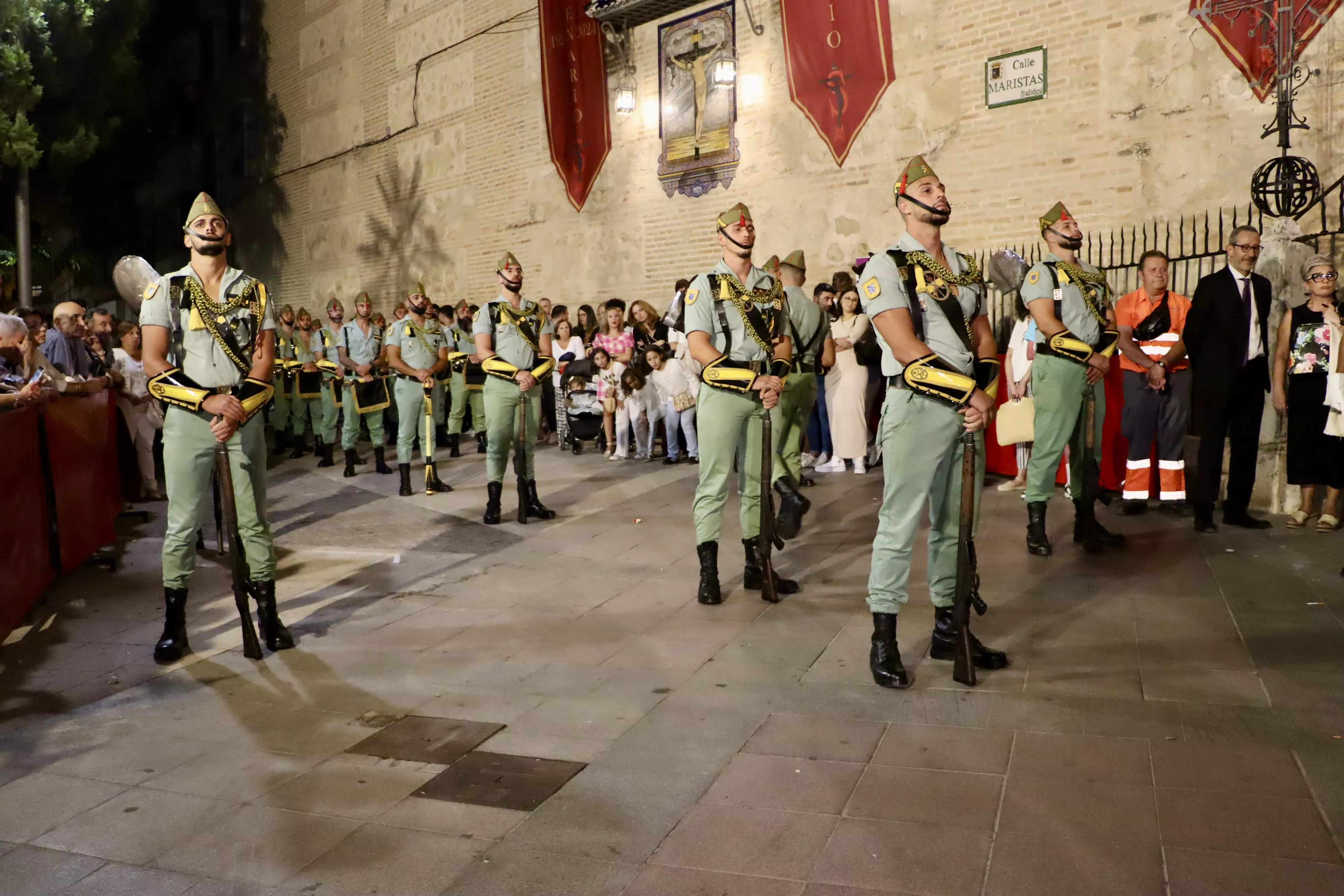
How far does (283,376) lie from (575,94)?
19.4 feet

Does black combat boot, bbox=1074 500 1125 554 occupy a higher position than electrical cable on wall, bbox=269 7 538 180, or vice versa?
electrical cable on wall, bbox=269 7 538 180

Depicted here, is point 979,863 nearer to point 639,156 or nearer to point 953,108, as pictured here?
point 953,108

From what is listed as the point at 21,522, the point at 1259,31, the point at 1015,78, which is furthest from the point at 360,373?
the point at 1259,31

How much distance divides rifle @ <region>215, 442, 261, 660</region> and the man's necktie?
6.34 m

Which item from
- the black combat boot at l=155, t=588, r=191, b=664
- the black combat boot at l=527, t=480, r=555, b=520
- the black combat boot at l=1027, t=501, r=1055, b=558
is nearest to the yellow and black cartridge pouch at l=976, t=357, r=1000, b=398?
the black combat boot at l=1027, t=501, r=1055, b=558

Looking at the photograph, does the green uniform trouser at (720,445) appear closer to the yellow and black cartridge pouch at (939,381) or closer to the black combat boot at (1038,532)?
the yellow and black cartridge pouch at (939,381)

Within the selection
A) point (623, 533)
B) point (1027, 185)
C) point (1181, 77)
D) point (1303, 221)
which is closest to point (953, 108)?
point (1027, 185)

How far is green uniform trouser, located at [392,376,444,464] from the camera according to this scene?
1052 cm

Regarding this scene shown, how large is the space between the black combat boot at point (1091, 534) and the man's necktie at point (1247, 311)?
158cm

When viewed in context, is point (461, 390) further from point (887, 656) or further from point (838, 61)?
point (887, 656)

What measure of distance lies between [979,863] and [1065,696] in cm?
150

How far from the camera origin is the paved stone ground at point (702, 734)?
303cm

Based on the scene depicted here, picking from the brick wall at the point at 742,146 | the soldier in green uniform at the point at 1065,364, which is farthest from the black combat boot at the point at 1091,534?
the brick wall at the point at 742,146

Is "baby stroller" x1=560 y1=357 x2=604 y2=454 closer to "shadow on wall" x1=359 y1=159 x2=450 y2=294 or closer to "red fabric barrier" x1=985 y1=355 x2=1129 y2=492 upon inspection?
"red fabric barrier" x1=985 y1=355 x2=1129 y2=492
